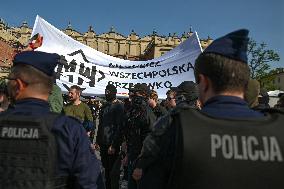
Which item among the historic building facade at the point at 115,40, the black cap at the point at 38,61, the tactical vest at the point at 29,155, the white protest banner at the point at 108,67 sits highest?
the historic building facade at the point at 115,40

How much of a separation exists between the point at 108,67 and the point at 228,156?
9029 millimetres

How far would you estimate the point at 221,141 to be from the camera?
6.44 feet

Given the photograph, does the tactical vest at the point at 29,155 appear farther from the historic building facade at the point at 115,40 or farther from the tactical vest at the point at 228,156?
the historic building facade at the point at 115,40

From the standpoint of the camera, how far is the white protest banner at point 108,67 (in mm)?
10320

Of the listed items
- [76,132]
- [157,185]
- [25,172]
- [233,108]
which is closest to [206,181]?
[157,185]

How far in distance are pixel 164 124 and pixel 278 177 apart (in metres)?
0.62

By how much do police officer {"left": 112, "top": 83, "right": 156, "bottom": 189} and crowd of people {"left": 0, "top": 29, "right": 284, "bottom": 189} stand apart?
3.44 meters

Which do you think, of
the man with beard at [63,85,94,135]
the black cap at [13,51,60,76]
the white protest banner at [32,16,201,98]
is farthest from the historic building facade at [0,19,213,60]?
the black cap at [13,51,60,76]

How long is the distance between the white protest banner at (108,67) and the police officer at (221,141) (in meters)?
8.15

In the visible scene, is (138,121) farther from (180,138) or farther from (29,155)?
(180,138)

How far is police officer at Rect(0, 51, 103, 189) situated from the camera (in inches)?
93.7

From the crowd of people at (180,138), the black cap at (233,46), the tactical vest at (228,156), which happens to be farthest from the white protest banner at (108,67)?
the tactical vest at (228,156)

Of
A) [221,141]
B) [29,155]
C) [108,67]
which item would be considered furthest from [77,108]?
[221,141]

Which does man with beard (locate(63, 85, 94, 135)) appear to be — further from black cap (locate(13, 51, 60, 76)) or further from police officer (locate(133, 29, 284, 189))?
police officer (locate(133, 29, 284, 189))
